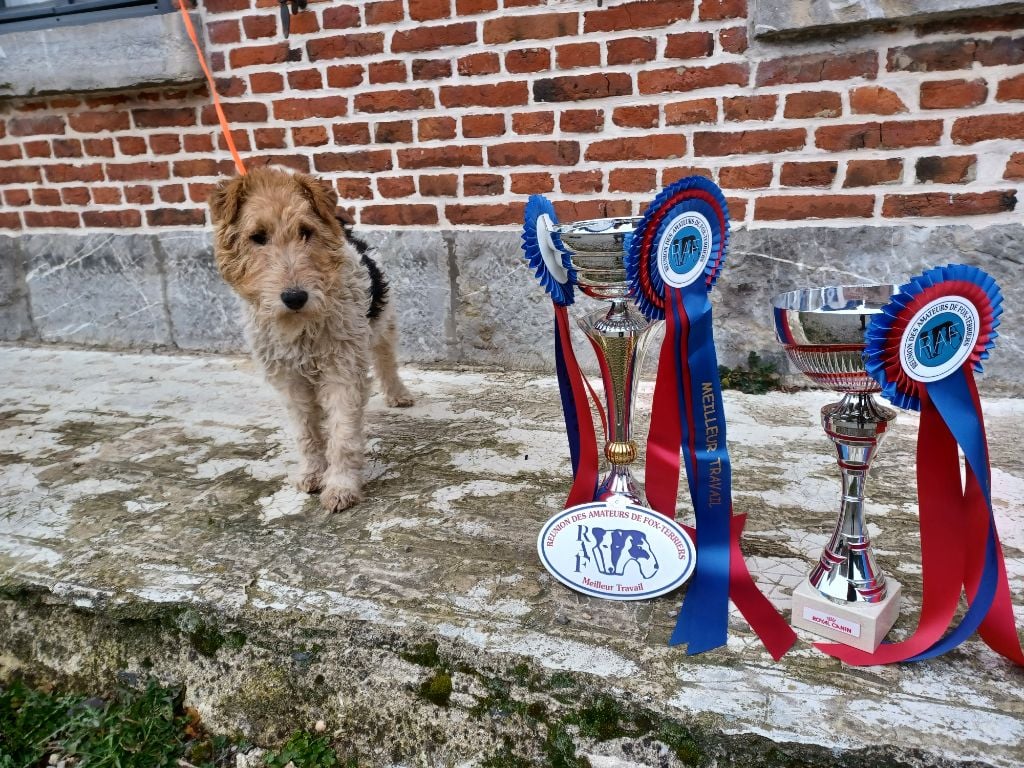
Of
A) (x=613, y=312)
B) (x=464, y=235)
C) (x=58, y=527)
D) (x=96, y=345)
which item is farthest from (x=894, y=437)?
(x=96, y=345)

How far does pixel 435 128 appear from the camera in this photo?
3.49 m

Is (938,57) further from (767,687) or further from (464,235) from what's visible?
(767,687)

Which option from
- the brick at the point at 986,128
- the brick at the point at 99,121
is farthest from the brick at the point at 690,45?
the brick at the point at 99,121

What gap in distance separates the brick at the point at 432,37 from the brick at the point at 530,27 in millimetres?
95

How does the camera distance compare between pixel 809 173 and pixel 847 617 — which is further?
pixel 809 173

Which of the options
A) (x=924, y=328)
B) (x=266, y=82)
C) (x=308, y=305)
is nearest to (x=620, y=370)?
(x=924, y=328)

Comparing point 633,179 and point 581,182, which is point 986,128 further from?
point 581,182

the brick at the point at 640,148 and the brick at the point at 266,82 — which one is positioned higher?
the brick at the point at 266,82

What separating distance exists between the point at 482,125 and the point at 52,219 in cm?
300

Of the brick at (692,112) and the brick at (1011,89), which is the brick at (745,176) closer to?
the brick at (692,112)

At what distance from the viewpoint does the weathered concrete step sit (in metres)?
1.30

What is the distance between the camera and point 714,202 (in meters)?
1.53

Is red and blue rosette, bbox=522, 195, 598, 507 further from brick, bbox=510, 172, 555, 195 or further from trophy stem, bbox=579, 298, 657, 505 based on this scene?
brick, bbox=510, 172, 555, 195

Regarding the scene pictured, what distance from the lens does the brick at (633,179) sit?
322cm
